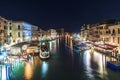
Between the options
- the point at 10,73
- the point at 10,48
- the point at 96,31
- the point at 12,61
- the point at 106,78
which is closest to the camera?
the point at 106,78

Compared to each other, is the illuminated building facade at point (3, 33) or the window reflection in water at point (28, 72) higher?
the illuminated building facade at point (3, 33)

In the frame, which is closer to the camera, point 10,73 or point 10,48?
point 10,73

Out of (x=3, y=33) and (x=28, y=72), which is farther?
(x=3, y=33)

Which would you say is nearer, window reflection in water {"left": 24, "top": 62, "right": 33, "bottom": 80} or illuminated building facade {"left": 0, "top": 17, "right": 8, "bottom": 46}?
window reflection in water {"left": 24, "top": 62, "right": 33, "bottom": 80}

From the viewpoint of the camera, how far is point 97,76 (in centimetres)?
3684

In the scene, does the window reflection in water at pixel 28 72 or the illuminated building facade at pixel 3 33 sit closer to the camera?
the window reflection in water at pixel 28 72

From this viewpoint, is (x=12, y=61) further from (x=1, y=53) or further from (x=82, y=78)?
(x=82, y=78)

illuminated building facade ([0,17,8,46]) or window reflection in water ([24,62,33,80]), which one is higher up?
illuminated building facade ([0,17,8,46])

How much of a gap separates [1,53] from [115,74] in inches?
1030

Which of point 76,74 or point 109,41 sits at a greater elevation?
point 109,41

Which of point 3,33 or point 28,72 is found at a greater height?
point 3,33

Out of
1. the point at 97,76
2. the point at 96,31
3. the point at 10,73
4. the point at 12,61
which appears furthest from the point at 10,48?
the point at 96,31

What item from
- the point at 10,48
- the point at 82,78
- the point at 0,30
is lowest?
the point at 82,78

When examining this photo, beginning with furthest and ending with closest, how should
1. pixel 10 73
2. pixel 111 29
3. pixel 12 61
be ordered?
pixel 111 29 < pixel 12 61 < pixel 10 73
